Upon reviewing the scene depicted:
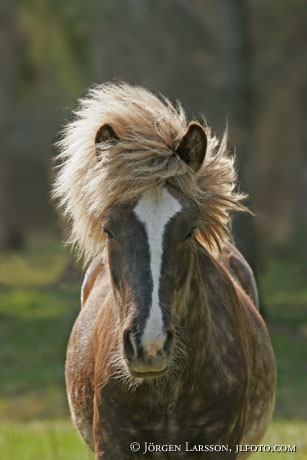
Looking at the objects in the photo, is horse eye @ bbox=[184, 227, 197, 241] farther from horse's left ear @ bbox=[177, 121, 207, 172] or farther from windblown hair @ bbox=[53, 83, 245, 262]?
horse's left ear @ bbox=[177, 121, 207, 172]

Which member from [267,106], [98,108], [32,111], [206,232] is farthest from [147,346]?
[32,111]

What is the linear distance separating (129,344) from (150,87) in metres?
12.3

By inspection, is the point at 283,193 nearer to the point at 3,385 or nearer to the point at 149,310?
the point at 3,385

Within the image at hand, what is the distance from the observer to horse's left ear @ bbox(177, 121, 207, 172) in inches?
185

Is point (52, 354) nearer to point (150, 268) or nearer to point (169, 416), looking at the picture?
point (169, 416)

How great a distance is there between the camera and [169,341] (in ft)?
13.7

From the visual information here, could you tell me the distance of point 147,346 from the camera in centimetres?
411

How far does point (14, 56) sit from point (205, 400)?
96.8 ft

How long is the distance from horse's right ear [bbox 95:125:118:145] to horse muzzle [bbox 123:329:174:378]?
104 cm

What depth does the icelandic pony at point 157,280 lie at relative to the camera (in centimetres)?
434

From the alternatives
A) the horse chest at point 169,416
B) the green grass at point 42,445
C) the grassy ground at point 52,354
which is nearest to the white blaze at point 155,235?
the horse chest at point 169,416

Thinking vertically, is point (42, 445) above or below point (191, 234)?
above

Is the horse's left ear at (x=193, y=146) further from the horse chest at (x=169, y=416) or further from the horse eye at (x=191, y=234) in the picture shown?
the horse chest at (x=169, y=416)

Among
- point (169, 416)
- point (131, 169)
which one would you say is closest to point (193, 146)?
point (131, 169)
